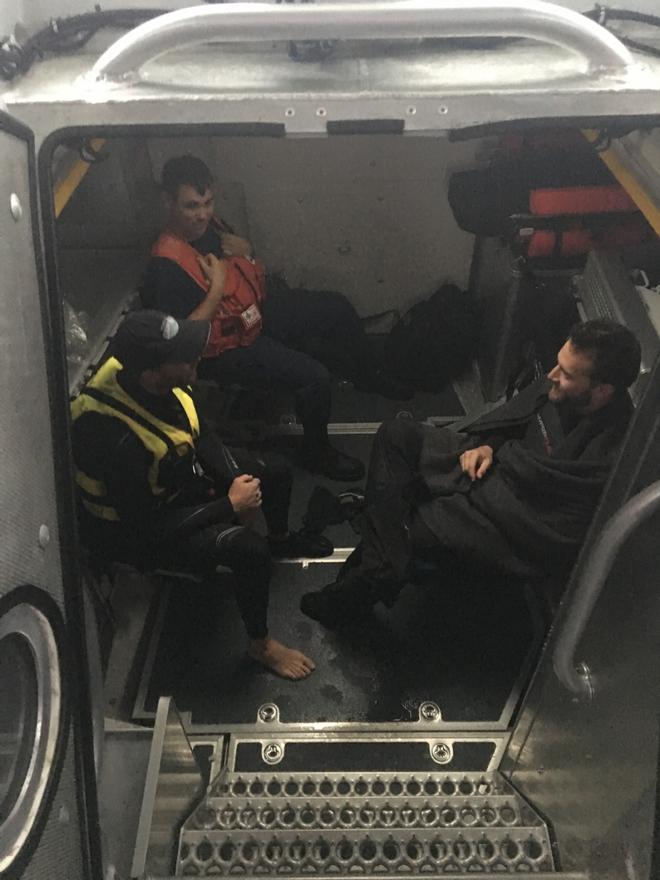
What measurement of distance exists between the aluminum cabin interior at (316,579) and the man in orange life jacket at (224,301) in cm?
18

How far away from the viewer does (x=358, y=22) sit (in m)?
1.06

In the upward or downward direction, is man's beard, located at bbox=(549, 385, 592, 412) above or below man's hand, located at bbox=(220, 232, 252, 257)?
below

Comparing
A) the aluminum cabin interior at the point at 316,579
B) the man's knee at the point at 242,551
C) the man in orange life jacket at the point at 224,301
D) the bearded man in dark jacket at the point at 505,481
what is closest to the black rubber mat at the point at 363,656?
the aluminum cabin interior at the point at 316,579

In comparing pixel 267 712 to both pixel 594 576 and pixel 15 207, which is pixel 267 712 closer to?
pixel 594 576

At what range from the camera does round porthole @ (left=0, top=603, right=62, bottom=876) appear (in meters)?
1.04

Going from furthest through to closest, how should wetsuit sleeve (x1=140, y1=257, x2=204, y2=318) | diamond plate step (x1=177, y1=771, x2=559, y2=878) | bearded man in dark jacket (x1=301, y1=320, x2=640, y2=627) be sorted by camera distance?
wetsuit sleeve (x1=140, y1=257, x2=204, y2=318) → bearded man in dark jacket (x1=301, y1=320, x2=640, y2=627) → diamond plate step (x1=177, y1=771, x2=559, y2=878)

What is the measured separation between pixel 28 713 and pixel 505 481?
1.38 metres

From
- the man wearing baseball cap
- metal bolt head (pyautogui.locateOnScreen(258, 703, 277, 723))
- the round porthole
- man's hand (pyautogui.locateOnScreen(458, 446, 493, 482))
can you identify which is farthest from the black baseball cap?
metal bolt head (pyautogui.locateOnScreen(258, 703, 277, 723))

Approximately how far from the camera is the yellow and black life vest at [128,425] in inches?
66.7

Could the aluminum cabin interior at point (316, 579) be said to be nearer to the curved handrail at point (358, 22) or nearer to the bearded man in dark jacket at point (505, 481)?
the curved handrail at point (358, 22)

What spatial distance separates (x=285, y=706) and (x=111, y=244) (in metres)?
1.90

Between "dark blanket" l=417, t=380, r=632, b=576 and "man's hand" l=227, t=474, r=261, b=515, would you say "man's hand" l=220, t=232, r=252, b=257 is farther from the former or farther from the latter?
"dark blanket" l=417, t=380, r=632, b=576

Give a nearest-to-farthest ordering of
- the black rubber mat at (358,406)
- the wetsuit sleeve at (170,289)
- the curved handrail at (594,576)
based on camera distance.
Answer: the curved handrail at (594,576) → the wetsuit sleeve at (170,289) → the black rubber mat at (358,406)

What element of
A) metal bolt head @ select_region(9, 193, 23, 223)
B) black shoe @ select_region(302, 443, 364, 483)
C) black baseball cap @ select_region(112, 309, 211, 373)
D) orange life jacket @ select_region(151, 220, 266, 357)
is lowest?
black shoe @ select_region(302, 443, 364, 483)
